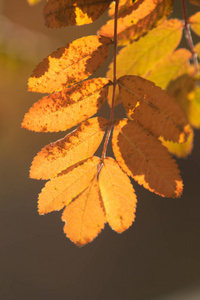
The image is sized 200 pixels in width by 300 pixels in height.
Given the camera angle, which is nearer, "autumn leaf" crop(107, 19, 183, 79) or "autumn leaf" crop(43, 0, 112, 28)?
"autumn leaf" crop(43, 0, 112, 28)

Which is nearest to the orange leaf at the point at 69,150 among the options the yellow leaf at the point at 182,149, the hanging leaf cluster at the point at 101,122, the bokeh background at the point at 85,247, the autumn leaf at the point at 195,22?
the hanging leaf cluster at the point at 101,122

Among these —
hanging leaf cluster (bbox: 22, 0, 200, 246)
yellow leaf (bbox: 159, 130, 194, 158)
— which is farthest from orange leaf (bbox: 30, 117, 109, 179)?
yellow leaf (bbox: 159, 130, 194, 158)

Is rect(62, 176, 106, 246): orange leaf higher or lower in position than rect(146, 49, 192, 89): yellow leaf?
lower

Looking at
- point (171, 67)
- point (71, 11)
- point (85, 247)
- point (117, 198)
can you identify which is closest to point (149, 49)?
point (171, 67)

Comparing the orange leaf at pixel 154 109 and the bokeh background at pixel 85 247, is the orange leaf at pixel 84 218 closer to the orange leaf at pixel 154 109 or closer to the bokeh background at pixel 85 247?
the orange leaf at pixel 154 109

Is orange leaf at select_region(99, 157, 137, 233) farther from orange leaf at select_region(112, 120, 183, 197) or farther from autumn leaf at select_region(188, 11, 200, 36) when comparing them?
autumn leaf at select_region(188, 11, 200, 36)
